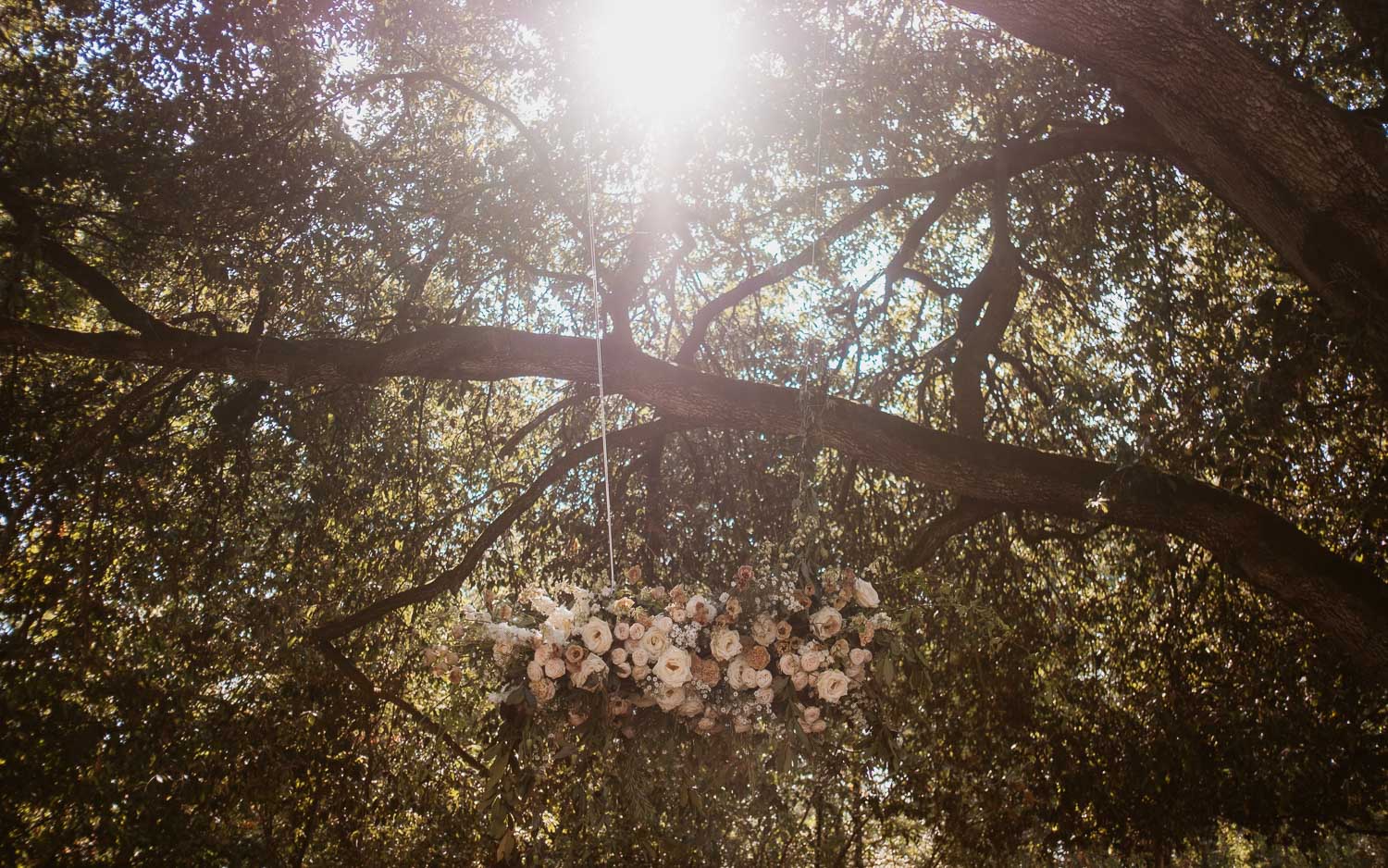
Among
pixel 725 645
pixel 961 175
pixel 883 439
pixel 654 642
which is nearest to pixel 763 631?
pixel 725 645

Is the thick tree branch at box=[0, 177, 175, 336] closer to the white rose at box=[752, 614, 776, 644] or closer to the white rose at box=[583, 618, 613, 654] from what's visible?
the white rose at box=[583, 618, 613, 654]

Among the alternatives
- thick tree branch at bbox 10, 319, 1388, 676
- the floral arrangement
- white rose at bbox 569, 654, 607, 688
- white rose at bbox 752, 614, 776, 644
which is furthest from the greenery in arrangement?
white rose at bbox 569, 654, 607, 688

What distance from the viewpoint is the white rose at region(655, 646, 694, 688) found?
3613 millimetres

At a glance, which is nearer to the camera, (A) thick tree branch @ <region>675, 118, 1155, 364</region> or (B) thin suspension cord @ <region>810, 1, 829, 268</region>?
(A) thick tree branch @ <region>675, 118, 1155, 364</region>

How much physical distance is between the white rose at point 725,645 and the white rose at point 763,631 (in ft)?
0.26

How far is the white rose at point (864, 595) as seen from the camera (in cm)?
391

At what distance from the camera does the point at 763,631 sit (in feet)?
12.3

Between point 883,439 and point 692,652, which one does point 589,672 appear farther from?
point 883,439

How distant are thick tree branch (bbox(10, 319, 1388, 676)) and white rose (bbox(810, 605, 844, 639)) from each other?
1611mm

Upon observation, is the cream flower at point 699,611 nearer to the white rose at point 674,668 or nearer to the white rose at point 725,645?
the white rose at point 725,645

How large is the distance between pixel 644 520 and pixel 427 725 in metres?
1.80

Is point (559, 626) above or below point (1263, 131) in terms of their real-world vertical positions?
below

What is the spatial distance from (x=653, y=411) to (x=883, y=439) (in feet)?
7.00

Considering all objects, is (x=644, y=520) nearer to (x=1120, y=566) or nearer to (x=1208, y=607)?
(x=1120, y=566)
